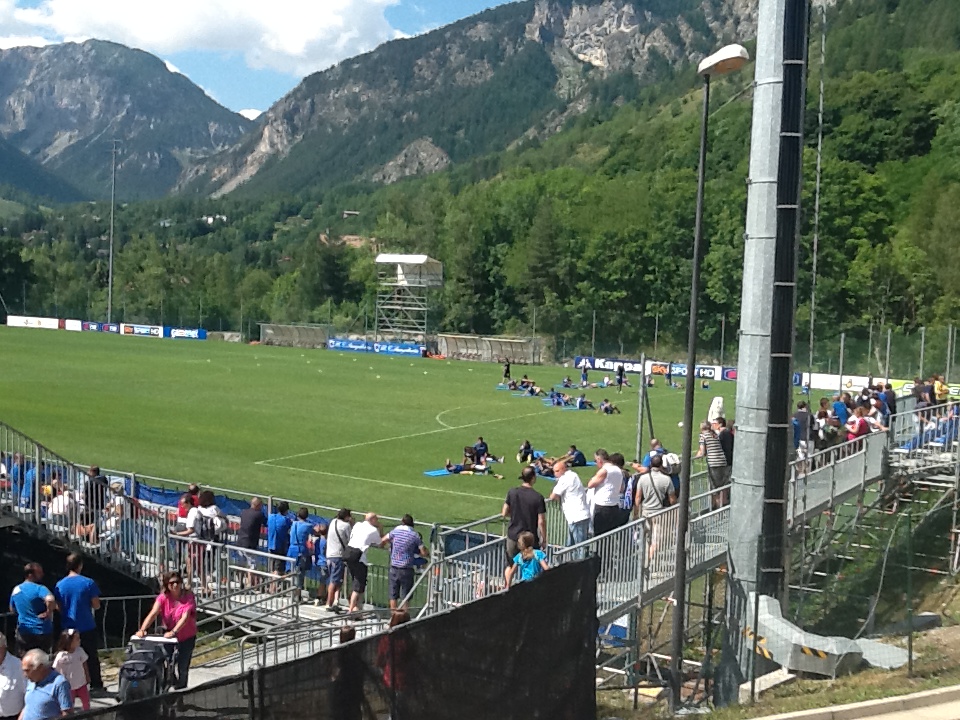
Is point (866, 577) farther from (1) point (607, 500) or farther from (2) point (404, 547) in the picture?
(2) point (404, 547)

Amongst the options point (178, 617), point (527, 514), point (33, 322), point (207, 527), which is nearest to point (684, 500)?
point (527, 514)

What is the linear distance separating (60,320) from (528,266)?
1773 inches

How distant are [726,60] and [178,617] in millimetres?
7659

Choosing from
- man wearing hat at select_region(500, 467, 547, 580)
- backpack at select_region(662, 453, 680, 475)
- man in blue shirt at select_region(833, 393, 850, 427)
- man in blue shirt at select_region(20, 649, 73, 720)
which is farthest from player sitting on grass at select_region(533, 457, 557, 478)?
man in blue shirt at select_region(20, 649, 73, 720)

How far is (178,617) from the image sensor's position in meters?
10.5

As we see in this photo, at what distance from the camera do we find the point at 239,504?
60.1 ft

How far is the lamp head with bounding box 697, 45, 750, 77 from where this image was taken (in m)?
10.8

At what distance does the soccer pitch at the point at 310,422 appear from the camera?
2534 cm

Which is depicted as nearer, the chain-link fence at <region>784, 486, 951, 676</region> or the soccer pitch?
the chain-link fence at <region>784, 486, 951, 676</region>

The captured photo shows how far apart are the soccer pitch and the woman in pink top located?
1089 cm

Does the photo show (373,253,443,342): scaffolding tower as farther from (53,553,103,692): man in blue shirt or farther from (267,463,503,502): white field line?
(53,553,103,692): man in blue shirt

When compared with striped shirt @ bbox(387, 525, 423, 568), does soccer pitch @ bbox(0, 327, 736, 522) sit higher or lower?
lower

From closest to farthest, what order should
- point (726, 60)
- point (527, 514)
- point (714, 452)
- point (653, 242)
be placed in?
point (726, 60), point (527, 514), point (714, 452), point (653, 242)

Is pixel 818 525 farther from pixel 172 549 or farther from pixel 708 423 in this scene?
pixel 172 549
